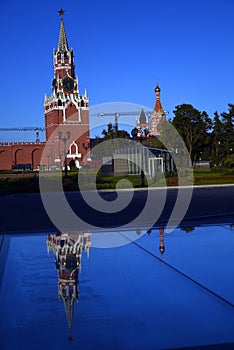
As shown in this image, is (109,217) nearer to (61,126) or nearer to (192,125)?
(192,125)

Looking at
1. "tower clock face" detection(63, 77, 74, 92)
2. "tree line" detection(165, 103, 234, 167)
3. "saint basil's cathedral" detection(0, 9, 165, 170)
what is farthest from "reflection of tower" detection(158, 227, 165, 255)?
"tower clock face" detection(63, 77, 74, 92)

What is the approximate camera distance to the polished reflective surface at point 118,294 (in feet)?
10.9

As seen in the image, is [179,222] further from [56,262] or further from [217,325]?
[217,325]

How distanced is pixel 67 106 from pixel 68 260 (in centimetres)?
7396

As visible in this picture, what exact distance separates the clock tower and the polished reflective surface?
68.6 metres

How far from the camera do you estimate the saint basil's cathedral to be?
76.6 m

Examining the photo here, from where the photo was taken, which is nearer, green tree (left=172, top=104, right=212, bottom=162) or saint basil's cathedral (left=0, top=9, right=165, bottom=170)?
green tree (left=172, top=104, right=212, bottom=162)

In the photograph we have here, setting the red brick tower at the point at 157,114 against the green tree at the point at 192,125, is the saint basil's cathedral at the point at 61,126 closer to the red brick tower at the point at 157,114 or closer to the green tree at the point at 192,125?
the red brick tower at the point at 157,114

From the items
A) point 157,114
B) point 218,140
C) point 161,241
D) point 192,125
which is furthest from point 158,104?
point 161,241

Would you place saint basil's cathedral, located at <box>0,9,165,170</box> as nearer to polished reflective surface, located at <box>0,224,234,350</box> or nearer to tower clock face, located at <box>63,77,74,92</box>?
tower clock face, located at <box>63,77,74,92</box>

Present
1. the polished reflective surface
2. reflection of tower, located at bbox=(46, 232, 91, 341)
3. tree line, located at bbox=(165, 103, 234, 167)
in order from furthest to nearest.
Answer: tree line, located at bbox=(165, 103, 234, 167), reflection of tower, located at bbox=(46, 232, 91, 341), the polished reflective surface

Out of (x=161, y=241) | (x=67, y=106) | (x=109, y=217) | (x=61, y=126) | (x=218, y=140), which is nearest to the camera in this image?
(x=161, y=241)

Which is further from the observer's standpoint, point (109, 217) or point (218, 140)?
point (218, 140)

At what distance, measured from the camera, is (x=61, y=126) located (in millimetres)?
77188
